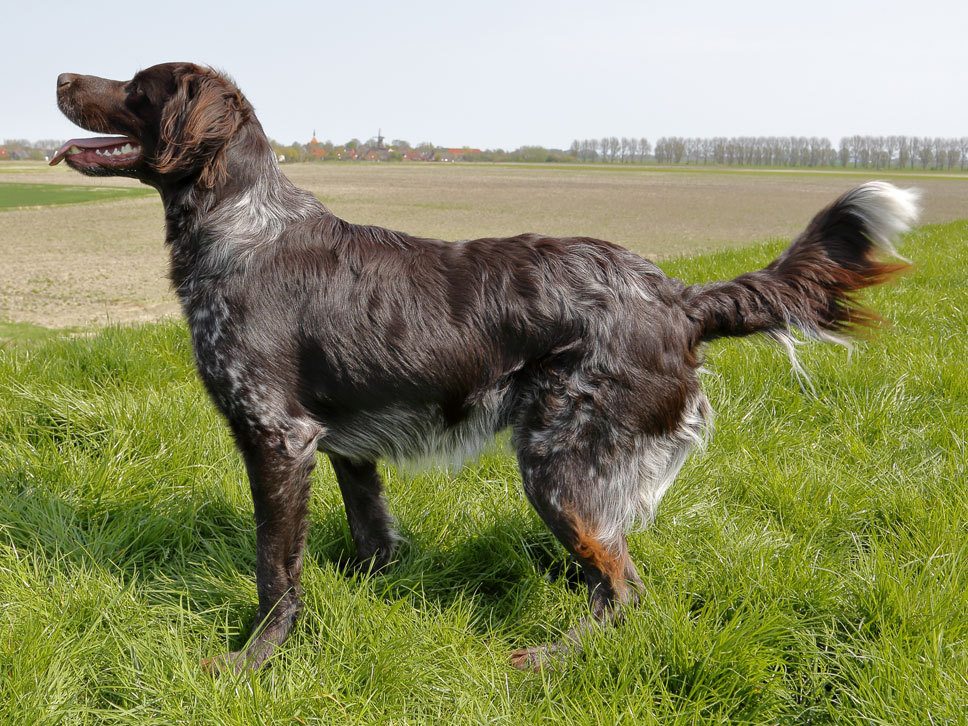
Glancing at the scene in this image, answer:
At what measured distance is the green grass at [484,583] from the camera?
236 cm

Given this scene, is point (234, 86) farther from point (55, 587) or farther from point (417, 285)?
point (55, 587)

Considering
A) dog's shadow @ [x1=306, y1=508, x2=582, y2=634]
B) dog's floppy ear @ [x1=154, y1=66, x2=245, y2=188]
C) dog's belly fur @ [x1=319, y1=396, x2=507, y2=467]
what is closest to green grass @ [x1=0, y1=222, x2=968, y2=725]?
dog's shadow @ [x1=306, y1=508, x2=582, y2=634]

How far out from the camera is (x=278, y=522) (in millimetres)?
2779

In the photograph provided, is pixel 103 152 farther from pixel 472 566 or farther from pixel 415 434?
pixel 472 566

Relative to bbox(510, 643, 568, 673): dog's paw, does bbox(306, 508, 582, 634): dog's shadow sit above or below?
above

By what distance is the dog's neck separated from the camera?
112 inches

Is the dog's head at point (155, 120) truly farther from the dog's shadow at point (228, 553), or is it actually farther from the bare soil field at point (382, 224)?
the dog's shadow at point (228, 553)

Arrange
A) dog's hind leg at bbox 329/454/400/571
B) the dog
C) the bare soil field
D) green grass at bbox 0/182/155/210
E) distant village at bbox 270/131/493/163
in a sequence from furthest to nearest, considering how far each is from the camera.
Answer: distant village at bbox 270/131/493/163 → green grass at bbox 0/182/155/210 → the bare soil field → dog's hind leg at bbox 329/454/400/571 → the dog

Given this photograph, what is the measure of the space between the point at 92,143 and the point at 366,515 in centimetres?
198

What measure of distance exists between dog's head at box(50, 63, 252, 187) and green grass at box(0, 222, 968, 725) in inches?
61.2

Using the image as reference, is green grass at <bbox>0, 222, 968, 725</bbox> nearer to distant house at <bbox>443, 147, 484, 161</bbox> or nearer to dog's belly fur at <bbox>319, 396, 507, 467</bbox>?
dog's belly fur at <bbox>319, 396, 507, 467</bbox>

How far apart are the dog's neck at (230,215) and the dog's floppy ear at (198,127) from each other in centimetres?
6

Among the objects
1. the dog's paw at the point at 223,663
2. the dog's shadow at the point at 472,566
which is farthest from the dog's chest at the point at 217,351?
the dog's paw at the point at 223,663

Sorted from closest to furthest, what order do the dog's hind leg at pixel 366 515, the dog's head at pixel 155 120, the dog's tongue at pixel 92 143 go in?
the dog's head at pixel 155 120
the dog's tongue at pixel 92 143
the dog's hind leg at pixel 366 515
